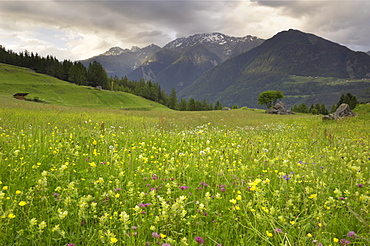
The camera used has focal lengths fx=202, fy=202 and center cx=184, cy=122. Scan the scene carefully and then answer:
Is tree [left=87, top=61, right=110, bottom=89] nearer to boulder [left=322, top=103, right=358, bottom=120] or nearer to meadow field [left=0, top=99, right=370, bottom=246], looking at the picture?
boulder [left=322, top=103, right=358, bottom=120]

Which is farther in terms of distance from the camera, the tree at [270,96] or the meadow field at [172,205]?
the tree at [270,96]

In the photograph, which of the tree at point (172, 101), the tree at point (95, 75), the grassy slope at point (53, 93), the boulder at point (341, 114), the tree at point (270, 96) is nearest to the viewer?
the boulder at point (341, 114)

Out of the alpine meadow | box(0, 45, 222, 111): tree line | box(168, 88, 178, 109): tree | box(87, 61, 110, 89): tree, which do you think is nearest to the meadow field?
the alpine meadow

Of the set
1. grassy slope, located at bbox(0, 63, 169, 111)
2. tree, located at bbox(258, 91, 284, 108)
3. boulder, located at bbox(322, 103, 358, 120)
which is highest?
tree, located at bbox(258, 91, 284, 108)

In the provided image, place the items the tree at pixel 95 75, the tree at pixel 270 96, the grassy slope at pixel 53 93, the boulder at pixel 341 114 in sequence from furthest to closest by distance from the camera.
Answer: the tree at pixel 95 75 < the tree at pixel 270 96 < the grassy slope at pixel 53 93 < the boulder at pixel 341 114

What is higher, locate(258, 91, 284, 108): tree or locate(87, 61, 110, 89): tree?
locate(87, 61, 110, 89): tree

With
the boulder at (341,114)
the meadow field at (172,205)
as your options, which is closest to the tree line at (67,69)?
the boulder at (341,114)

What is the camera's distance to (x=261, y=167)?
222 inches

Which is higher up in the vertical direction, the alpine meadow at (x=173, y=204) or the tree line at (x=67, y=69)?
the tree line at (x=67, y=69)

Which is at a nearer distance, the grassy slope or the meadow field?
the meadow field

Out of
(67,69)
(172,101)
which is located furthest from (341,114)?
(67,69)

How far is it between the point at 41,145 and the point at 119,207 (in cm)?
418

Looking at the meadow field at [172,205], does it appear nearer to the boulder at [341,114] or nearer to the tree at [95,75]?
the boulder at [341,114]

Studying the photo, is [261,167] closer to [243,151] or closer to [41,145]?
[243,151]
